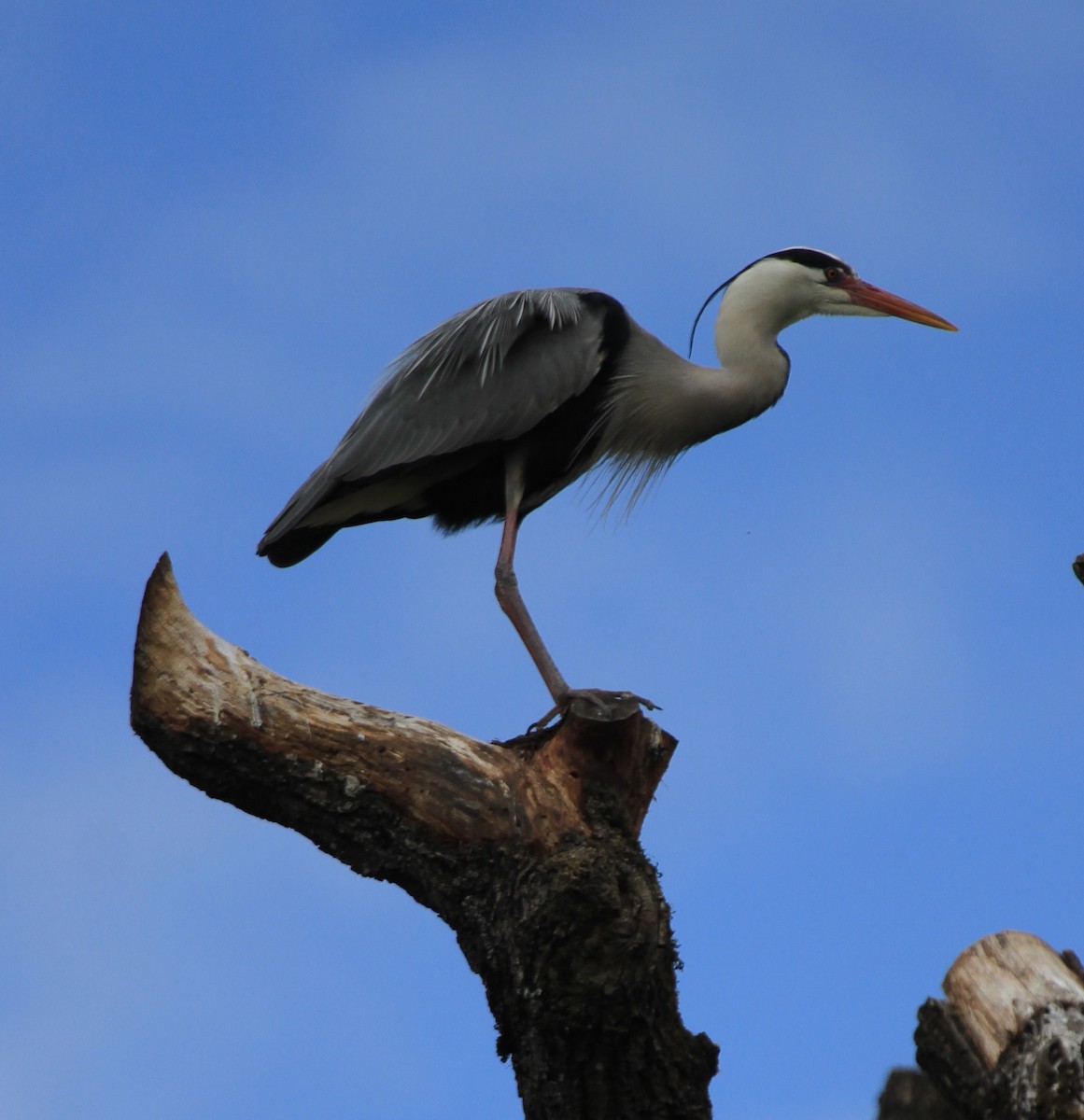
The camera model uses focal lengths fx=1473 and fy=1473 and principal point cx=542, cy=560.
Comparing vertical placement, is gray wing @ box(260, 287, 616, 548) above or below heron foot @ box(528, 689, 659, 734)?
above

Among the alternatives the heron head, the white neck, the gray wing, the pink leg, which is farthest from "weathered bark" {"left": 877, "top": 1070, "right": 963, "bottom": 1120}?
the heron head

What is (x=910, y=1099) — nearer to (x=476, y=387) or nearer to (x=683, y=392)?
(x=476, y=387)

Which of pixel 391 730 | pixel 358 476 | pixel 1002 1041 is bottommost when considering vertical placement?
pixel 1002 1041

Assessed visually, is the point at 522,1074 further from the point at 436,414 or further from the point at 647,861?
the point at 436,414

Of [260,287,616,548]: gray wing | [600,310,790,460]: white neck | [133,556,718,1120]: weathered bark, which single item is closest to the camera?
[133,556,718,1120]: weathered bark

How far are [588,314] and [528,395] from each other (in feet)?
1.78

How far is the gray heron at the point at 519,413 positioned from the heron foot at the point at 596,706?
0.87 ft

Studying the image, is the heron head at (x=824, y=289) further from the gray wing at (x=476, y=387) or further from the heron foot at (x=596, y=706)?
the heron foot at (x=596, y=706)

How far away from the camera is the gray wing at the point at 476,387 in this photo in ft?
20.3

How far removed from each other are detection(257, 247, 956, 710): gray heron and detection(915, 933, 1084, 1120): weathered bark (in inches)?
83.2

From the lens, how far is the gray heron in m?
6.19

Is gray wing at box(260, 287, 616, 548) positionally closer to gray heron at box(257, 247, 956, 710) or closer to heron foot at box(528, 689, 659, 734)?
gray heron at box(257, 247, 956, 710)

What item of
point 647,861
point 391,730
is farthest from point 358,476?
point 647,861

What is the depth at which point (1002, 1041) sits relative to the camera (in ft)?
12.4
